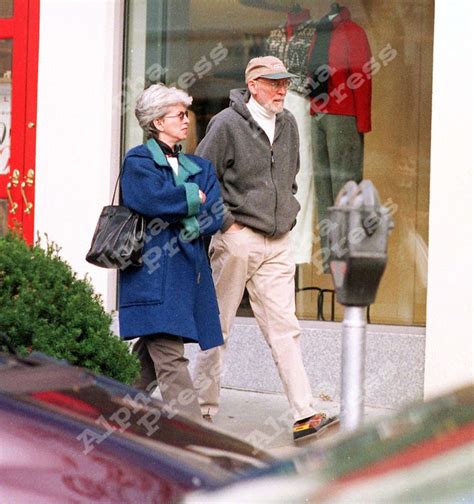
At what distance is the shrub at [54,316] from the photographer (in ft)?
16.7

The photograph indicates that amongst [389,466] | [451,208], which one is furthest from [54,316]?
[389,466]

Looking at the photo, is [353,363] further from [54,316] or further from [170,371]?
[170,371]

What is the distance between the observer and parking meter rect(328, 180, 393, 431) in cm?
275

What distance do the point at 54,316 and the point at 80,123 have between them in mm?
3879

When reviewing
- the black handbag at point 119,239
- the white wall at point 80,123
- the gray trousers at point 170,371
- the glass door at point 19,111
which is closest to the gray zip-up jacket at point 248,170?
the black handbag at point 119,239

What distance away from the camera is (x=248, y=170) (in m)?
6.51

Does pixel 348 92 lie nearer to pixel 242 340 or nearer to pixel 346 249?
pixel 242 340

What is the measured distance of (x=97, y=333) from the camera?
5.22 metres

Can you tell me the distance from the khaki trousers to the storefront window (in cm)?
171

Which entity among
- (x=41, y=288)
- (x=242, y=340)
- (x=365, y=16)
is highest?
(x=365, y=16)

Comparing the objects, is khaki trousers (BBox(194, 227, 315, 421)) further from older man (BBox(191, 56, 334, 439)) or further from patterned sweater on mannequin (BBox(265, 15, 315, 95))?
patterned sweater on mannequin (BBox(265, 15, 315, 95))

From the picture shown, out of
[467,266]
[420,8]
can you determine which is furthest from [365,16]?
[467,266]

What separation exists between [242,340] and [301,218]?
1.05 m

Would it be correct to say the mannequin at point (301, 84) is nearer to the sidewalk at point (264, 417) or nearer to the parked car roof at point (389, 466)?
the sidewalk at point (264, 417)
